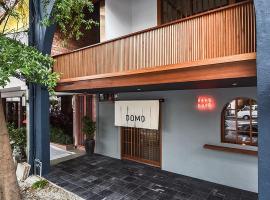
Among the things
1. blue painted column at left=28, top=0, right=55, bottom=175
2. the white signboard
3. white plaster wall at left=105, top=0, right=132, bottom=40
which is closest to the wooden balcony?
blue painted column at left=28, top=0, right=55, bottom=175

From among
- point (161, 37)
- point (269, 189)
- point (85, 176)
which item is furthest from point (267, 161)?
point (85, 176)

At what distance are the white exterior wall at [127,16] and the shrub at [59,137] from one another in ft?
20.3

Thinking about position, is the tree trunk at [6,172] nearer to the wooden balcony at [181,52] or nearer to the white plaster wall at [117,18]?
the wooden balcony at [181,52]

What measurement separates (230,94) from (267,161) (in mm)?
3736

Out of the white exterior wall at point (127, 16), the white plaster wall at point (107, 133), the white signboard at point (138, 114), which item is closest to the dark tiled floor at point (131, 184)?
the white plaster wall at point (107, 133)

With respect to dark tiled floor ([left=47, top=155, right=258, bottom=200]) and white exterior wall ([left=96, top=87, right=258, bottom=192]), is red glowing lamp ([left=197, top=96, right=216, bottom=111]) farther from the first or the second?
dark tiled floor ([left=47, top=155, right=258, bottom=200])

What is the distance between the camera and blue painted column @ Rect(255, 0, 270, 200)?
3.54 metres

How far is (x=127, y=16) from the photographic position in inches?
399

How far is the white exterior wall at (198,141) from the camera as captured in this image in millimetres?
6770

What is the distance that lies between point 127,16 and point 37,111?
576 cm

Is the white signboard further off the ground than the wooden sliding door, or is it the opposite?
the white signboard

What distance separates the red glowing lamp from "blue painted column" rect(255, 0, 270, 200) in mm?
3730

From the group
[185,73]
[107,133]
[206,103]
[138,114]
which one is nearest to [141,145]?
[138,114]

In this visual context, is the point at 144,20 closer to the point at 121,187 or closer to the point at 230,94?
the point at 230,94
